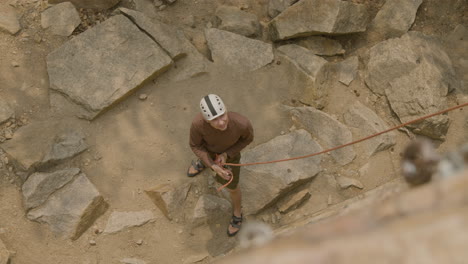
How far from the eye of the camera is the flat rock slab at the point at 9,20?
616 cm

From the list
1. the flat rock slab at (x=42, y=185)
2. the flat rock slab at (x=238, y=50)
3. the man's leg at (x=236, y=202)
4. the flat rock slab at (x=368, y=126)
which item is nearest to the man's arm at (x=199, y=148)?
the man's leg at (x=236, y=202)

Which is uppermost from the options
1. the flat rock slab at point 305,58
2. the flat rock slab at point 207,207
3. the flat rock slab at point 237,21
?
the flat rock slab at point 237,21

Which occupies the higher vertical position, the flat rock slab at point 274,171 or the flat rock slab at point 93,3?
the flat rock slab at point 93,3

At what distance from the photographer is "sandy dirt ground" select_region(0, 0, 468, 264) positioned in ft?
17.2

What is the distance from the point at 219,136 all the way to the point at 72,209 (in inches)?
90.4

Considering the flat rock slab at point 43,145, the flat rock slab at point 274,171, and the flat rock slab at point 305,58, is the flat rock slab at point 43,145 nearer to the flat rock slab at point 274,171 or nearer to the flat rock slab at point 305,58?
the flat rock slab at point 274,171

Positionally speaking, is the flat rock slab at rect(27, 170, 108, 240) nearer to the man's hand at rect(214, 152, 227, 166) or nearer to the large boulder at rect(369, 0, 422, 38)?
the man's hand at rect(214, 152, 227, 166)

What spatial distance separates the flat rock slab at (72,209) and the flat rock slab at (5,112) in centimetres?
126

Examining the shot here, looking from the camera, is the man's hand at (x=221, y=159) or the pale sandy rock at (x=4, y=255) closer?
the man's hand at (x=221, y=159)

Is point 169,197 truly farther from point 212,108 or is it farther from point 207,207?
point 212,108

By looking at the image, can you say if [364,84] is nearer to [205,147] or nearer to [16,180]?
[205,147]

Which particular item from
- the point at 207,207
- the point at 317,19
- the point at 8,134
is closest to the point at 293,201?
the point at 207,207

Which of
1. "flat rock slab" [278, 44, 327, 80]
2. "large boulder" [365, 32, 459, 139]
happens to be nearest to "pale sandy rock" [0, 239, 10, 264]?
"flat rock slab" [278, 44, 327, 80]

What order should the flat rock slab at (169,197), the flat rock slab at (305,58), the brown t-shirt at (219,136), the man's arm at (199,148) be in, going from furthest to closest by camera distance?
1. the flat rock slab at (305,58)
2. the flat rock slab at (169,197)
3. the man's arm at (199,148)
4. the brown t-shirt at (219,136)
